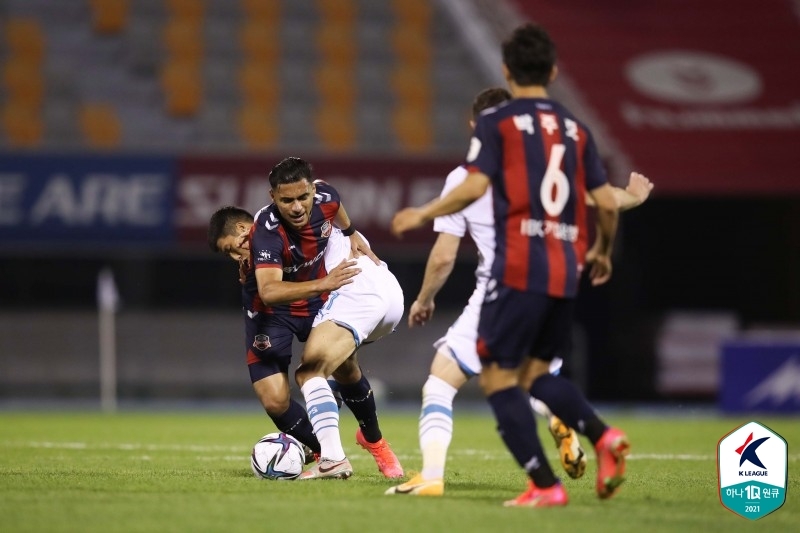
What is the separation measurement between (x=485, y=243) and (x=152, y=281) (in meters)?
12.4

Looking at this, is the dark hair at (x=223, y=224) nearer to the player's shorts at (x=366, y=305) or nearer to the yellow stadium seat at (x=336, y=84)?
the player's shorts at (x=366, y=305)

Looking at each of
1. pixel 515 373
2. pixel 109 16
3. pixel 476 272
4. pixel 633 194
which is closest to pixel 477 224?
pixel 476 272

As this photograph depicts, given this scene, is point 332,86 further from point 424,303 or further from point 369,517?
point 369,517

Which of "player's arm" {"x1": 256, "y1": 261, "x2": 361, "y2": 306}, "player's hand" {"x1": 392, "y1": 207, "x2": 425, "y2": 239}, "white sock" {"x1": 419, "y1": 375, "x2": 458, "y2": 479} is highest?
"player's hand" {"x1": 392, "y1": 207, "x2": 425, "y2": 239}

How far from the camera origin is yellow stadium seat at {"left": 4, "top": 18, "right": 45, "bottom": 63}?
18734 millimetres

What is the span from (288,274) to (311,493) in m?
1.62

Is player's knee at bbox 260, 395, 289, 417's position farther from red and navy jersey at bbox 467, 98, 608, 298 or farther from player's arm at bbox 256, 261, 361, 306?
red and navy jersey at bbox 467, 98, 608, 298

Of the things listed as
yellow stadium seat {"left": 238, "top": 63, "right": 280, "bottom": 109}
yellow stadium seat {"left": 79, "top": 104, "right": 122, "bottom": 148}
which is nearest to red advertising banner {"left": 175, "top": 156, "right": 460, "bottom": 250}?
yellow stadium seat {"left": 79, "top": 104, "right": 122, "bottom": 148}

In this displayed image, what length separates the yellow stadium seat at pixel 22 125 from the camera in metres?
18.0

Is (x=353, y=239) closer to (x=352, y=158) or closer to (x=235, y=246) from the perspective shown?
(x=235, y=246)

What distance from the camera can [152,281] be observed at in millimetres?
18797

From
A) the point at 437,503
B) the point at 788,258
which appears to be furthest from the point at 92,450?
the point at 788,258

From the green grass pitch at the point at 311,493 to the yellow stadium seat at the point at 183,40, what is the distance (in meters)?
8.70

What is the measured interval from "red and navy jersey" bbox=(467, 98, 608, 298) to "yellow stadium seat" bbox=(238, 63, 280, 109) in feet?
43.6
